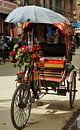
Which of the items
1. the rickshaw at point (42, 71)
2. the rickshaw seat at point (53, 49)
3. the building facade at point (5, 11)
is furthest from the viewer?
the building facade at point (5, 11)

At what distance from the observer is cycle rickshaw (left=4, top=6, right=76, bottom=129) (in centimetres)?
776

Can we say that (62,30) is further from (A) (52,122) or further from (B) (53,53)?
(A) (52,122)

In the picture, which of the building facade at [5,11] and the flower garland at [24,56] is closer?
the flower garland at [24,56]

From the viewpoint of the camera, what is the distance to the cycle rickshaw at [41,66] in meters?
7.76

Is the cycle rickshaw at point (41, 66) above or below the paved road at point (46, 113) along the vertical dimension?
above

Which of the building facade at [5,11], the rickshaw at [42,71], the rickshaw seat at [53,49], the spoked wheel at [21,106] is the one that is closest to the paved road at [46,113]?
the spoked wheel at [21,106]

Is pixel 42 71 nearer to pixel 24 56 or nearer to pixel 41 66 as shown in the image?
pixel 41 66

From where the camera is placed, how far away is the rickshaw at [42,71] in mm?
7730

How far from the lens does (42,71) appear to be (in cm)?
944

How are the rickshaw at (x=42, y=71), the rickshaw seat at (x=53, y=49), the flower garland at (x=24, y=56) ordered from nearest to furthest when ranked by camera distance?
the rickshaw at (x=42, y=71)
the flower garland at (x=24, y=56)
the rickshaw seat at (x=53, y=49)

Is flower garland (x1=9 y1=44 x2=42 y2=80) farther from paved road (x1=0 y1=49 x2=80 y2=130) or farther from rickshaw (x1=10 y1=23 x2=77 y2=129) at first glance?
paved road (x1=0 y1=49 x2=80 y2=130)

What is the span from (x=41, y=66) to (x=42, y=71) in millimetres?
488

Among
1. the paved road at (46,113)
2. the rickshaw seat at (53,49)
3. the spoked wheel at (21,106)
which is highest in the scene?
the rickshaw seat at (53,49)

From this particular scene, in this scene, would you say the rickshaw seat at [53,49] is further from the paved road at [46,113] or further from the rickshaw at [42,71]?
the paved road at [46,113]
